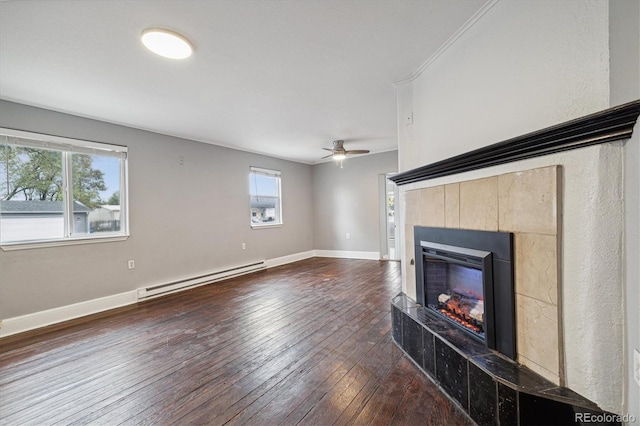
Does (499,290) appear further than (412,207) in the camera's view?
No

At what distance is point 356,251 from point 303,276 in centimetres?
200

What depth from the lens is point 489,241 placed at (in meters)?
1.59

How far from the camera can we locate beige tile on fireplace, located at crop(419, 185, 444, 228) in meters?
2.05

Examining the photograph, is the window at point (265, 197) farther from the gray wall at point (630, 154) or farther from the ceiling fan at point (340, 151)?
the gray wall at point (630, 154)

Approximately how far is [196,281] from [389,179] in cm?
360

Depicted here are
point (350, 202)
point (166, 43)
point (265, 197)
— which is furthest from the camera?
point (350, 202)

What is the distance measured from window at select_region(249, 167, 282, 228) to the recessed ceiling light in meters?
3.56

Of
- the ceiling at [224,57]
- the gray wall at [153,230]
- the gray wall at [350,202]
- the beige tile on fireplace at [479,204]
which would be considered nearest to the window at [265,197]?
the gray wall at [153,230]

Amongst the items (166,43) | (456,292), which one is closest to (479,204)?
(456,292)

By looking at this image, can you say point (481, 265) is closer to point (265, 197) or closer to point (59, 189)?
point (59, 189)

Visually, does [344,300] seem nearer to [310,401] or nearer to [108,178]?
[310,401]

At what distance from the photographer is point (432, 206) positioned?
84.9 inches

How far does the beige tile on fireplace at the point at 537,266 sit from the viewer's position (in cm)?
125

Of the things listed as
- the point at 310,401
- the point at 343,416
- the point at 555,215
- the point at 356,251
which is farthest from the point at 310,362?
the point at 356,251
